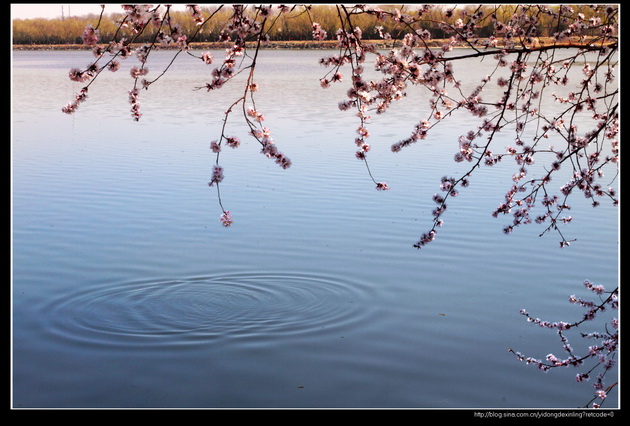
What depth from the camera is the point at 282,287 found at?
26.9 ft

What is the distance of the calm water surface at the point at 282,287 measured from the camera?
614 centimetres

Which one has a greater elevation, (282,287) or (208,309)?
(282,287)

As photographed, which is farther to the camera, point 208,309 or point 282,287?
point 282,287

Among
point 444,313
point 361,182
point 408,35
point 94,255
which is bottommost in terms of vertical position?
point 444,313

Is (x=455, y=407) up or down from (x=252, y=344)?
down

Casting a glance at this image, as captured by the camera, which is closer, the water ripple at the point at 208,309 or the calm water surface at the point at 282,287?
the calm water surface at the point at 282,287

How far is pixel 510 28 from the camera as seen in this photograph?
603cm

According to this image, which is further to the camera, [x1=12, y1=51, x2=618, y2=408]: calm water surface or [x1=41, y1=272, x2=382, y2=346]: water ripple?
[x1=41, y1=272, x2=382, y2=346]: water ripple

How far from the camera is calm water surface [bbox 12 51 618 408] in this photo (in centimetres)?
614

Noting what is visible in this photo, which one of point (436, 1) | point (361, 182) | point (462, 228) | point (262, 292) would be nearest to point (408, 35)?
point (436, 1)

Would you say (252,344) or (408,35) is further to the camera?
(252,344)

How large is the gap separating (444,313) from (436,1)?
2967 mm
